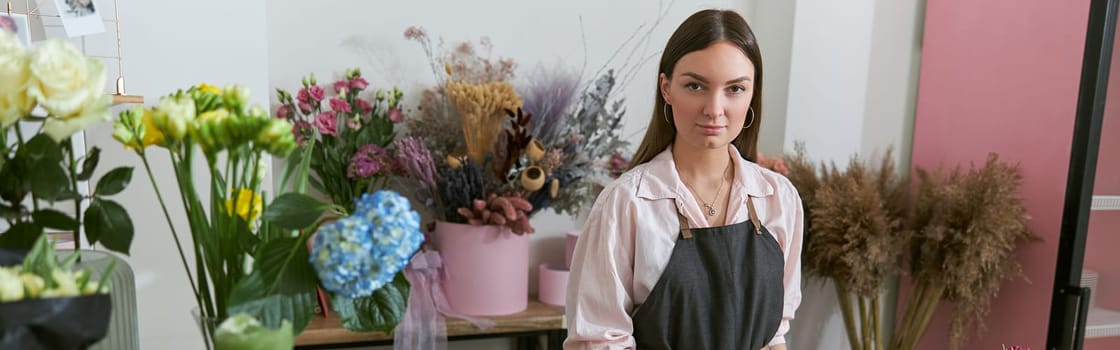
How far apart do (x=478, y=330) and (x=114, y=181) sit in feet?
4.77

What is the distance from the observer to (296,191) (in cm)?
69

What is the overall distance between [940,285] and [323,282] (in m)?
2.12

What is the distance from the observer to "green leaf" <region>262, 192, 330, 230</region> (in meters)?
0.62

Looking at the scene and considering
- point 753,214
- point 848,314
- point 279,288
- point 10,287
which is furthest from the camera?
point 848,314

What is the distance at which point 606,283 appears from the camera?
1.36 m

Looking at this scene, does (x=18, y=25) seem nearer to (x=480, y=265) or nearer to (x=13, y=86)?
(x=13, y=86)

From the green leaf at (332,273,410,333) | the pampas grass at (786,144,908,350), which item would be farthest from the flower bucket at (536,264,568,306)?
the green leaf at (332,273,410,333)

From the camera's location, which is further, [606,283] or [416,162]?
[416,162]

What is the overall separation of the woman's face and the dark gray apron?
173 millimetres

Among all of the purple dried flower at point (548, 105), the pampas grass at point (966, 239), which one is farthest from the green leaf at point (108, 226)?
the pampas grass at point (966, 239)

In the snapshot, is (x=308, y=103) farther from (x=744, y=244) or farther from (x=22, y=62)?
(x=22, y=62)

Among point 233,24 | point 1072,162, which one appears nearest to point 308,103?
point 233,24

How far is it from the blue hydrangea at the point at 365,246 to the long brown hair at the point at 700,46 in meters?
Result: 0.88

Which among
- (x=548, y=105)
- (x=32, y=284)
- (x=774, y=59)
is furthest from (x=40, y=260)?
(x=774, y=59)
